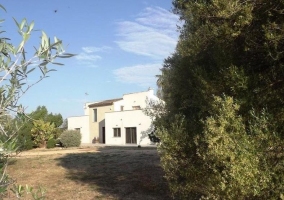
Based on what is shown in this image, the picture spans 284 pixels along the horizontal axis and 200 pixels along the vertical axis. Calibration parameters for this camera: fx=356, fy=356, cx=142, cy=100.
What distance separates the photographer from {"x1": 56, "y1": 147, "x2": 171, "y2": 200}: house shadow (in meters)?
12.4

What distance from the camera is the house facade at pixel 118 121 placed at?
48031 millimetres

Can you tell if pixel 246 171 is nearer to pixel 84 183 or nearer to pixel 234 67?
pixel 234 67

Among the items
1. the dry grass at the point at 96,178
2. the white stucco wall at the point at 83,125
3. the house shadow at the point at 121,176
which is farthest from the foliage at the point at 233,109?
the white stucco wall at the point at 83,125

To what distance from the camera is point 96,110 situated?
5962cm

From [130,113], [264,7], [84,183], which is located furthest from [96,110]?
[264,7]

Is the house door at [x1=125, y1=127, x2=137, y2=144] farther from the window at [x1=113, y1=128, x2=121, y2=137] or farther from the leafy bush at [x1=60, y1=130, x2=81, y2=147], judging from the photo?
the leafy bush at [x1=60, y1=130, x2=81, y2=147]

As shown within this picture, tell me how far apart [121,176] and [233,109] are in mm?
9883

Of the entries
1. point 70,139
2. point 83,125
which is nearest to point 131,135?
point 70,139

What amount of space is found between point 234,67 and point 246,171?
6.93ft

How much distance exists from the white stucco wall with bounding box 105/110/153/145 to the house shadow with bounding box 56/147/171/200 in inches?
985

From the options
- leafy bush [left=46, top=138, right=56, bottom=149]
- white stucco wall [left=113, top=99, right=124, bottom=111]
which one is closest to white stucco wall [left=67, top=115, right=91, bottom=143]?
white stucco wall [left=113, top=99, right=124, bottom=111]

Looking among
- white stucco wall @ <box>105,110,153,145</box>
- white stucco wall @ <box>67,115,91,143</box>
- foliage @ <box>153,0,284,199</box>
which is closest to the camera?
foliage @ <box>153,0,284,199</box>

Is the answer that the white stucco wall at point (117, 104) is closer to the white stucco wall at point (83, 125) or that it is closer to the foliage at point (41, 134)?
the white stucco wall at point (83, 125)

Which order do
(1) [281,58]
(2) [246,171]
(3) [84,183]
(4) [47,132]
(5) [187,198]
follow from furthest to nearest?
(4) [47,132] → (3) [84,183] → (5) [187,198] → (1) [281,58] → (2) [246,171]
